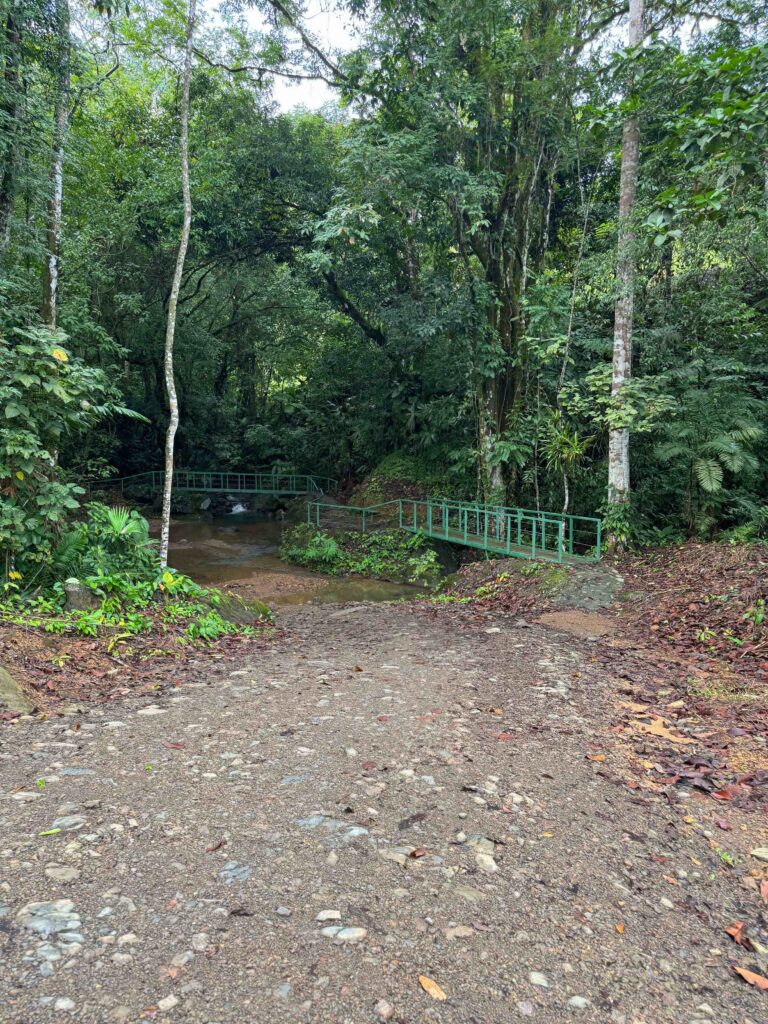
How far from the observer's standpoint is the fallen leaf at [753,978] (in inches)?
84.6

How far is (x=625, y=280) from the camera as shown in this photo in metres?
9.67

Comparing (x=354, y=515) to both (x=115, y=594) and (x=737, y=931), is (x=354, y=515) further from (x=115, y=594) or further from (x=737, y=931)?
(x=737, y=931)

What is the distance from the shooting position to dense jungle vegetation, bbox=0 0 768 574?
691 cm

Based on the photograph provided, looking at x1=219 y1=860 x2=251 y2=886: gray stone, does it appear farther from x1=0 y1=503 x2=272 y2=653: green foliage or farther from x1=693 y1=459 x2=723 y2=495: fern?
x1=693 y1=459 x2=723 y2=495: fern

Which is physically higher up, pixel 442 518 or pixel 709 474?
pixel 709 474

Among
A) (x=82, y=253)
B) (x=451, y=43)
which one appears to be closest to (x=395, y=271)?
(x=451, y=43)

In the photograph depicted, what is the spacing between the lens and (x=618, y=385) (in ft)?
32.8

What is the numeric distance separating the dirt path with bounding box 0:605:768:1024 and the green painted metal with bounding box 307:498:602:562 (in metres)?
5.87

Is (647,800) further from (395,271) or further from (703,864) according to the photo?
(395,271)

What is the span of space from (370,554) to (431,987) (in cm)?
1248

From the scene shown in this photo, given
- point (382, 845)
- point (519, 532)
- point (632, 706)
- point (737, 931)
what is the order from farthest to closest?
point (519, 532) < point (632, 706) < point (382, 845) < point (737, 931)

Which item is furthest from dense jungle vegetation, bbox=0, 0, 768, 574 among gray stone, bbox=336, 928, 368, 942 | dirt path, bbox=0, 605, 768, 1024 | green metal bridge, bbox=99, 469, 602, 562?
gray stone, bbox=336, 928, 368, 942

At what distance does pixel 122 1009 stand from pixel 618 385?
33.1 feet

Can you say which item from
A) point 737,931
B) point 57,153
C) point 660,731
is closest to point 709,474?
point 660,731
